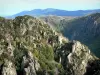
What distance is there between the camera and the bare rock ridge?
153 metres

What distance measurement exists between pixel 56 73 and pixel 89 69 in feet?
91.5

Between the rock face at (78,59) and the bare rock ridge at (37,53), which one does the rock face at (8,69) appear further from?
the rock face at (78,59)

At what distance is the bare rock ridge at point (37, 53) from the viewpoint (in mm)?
152625

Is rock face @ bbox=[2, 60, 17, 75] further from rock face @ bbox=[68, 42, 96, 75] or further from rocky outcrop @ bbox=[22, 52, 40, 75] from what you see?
rock face @ bbox=[68, 42, 96, 75]

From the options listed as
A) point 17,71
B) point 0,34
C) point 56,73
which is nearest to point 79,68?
point 56,73

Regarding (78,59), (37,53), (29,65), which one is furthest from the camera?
(78,59)

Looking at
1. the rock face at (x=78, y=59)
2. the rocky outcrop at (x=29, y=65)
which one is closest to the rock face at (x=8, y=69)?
the rocky outcrop at (x=29, y=65)

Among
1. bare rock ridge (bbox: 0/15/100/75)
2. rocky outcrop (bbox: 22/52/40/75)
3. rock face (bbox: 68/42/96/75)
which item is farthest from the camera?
rock face (bbox: 68/42/96/75)

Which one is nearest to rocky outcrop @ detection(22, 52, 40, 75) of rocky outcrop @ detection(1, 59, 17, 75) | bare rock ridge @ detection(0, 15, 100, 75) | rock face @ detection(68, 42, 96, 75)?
bare rock ridge @ detection(0, 15, 100, 75)

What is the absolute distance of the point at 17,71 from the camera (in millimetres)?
A: 152000

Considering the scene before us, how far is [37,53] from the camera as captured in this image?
16688 centimetres

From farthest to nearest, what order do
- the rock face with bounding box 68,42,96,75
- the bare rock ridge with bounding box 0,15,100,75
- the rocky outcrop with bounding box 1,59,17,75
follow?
the rock face with bounding box 68,42,96,75 < the bare rock ridge with bounding box 0,15,100,75 < the rocky outcrop with bounding box 1,59,17,75

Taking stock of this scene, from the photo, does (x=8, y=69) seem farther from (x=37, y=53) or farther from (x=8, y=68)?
(x=37, y=53)

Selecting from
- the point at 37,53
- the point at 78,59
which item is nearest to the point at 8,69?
the point at 37,53
